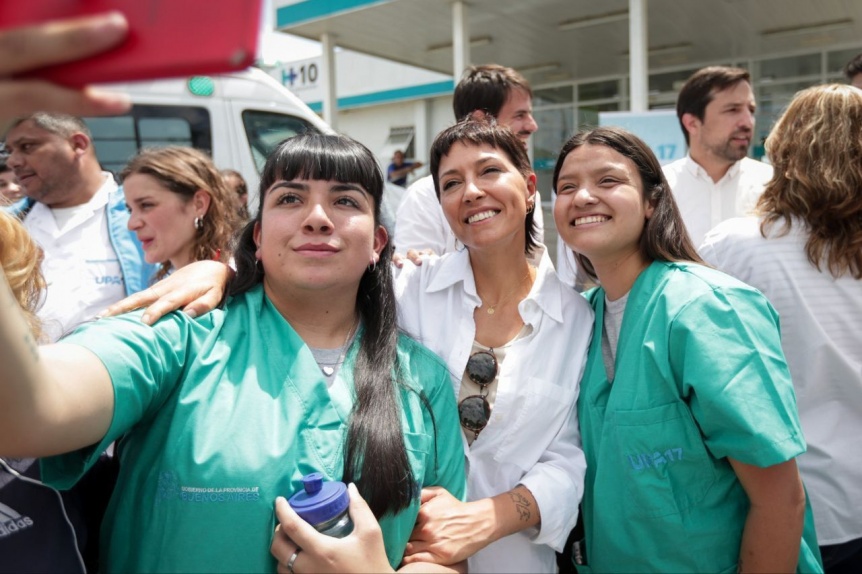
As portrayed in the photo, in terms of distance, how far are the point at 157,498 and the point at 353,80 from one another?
63.9 feet

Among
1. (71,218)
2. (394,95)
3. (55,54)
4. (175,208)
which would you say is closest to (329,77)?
(394,95)

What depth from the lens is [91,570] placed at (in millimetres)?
1493

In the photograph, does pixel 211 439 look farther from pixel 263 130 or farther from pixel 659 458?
pixel 263 130

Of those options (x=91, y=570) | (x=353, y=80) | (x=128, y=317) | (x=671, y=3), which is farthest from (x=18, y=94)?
(x=353, y=80)

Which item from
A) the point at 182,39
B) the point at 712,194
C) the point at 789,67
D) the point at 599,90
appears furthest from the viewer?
the point at 599,90

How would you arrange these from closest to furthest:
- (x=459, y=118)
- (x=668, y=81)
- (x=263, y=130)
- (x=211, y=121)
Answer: (x=459, y=118) < (x=211, y=121) < (x=263, y=130) < (x=668, y=81)

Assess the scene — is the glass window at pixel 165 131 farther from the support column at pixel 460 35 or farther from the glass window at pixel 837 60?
the glass window at pixel 837 60

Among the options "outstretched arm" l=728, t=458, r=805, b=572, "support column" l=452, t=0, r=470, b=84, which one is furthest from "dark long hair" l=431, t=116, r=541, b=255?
"support column" l=452, t=0, r=470, b=84

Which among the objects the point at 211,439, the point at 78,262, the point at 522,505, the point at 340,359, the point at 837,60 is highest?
the point at 837,60

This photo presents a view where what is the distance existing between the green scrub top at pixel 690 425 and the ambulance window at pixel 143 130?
4964 millimetres

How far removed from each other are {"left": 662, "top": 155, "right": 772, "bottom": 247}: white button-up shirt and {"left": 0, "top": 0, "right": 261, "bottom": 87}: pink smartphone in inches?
138

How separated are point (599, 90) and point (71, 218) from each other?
44.6 feet

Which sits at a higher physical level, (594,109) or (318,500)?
(594,109)

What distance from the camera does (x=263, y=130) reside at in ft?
19.4
